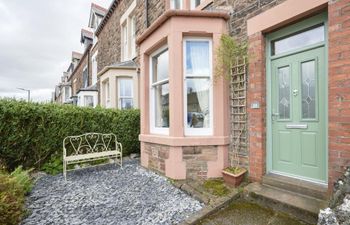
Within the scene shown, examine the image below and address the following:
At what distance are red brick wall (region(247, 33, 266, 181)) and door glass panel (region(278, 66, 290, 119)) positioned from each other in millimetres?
273

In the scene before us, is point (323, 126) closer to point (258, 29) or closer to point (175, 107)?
point (258, 29)

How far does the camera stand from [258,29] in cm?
423

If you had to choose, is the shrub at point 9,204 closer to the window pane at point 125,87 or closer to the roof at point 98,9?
the window pane at point 125,87

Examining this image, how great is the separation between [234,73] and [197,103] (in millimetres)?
1031

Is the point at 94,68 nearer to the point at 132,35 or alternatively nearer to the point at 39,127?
the point at 132,35

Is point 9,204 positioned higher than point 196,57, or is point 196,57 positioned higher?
point 196,57

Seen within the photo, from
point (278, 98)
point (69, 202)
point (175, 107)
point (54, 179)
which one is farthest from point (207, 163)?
point (54, 179)

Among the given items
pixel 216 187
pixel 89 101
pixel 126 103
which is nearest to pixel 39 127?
pixel 216 187

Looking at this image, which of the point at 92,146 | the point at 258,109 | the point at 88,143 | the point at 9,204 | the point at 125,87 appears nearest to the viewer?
the point at 9,204

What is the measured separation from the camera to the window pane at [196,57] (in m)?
5.04

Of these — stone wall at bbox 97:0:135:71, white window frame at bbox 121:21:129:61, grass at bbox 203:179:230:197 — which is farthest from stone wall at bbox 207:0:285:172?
white window frame at bbox 121:21:129:61

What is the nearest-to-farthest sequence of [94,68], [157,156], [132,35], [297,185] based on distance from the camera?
[297,185], [157,156], [132,35], [94,68]

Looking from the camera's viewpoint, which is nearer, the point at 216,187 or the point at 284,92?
the point at 284,92

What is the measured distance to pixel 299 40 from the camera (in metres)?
3.82
